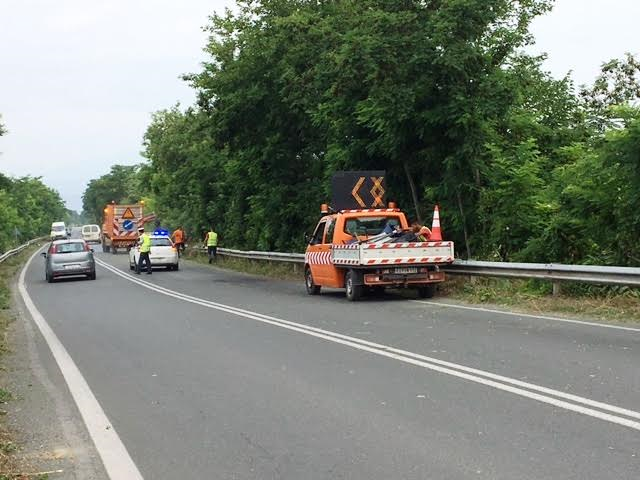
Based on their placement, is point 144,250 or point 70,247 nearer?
point 70,247

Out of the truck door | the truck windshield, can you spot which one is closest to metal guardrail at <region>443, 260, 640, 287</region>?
the truck windshield

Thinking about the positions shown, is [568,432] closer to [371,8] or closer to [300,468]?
[300,468]

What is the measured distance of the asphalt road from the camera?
5.09 meters

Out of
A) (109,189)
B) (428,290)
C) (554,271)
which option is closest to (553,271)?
(554,271)

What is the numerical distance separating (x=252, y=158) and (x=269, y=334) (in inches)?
721

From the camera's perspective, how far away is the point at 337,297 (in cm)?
1809

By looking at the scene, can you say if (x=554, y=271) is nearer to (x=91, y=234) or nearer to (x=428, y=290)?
(x=428, y=290)

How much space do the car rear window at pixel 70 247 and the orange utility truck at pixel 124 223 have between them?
2673 cm

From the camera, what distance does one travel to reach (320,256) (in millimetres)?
18500

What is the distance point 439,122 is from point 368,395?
12122mm

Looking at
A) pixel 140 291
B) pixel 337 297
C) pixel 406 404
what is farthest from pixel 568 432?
pixel 140 291

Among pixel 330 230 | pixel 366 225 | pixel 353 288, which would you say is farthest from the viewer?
pixel 330 230

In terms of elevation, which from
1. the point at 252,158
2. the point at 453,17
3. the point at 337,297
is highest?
the point at 453,17

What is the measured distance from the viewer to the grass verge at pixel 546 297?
12461 mm
